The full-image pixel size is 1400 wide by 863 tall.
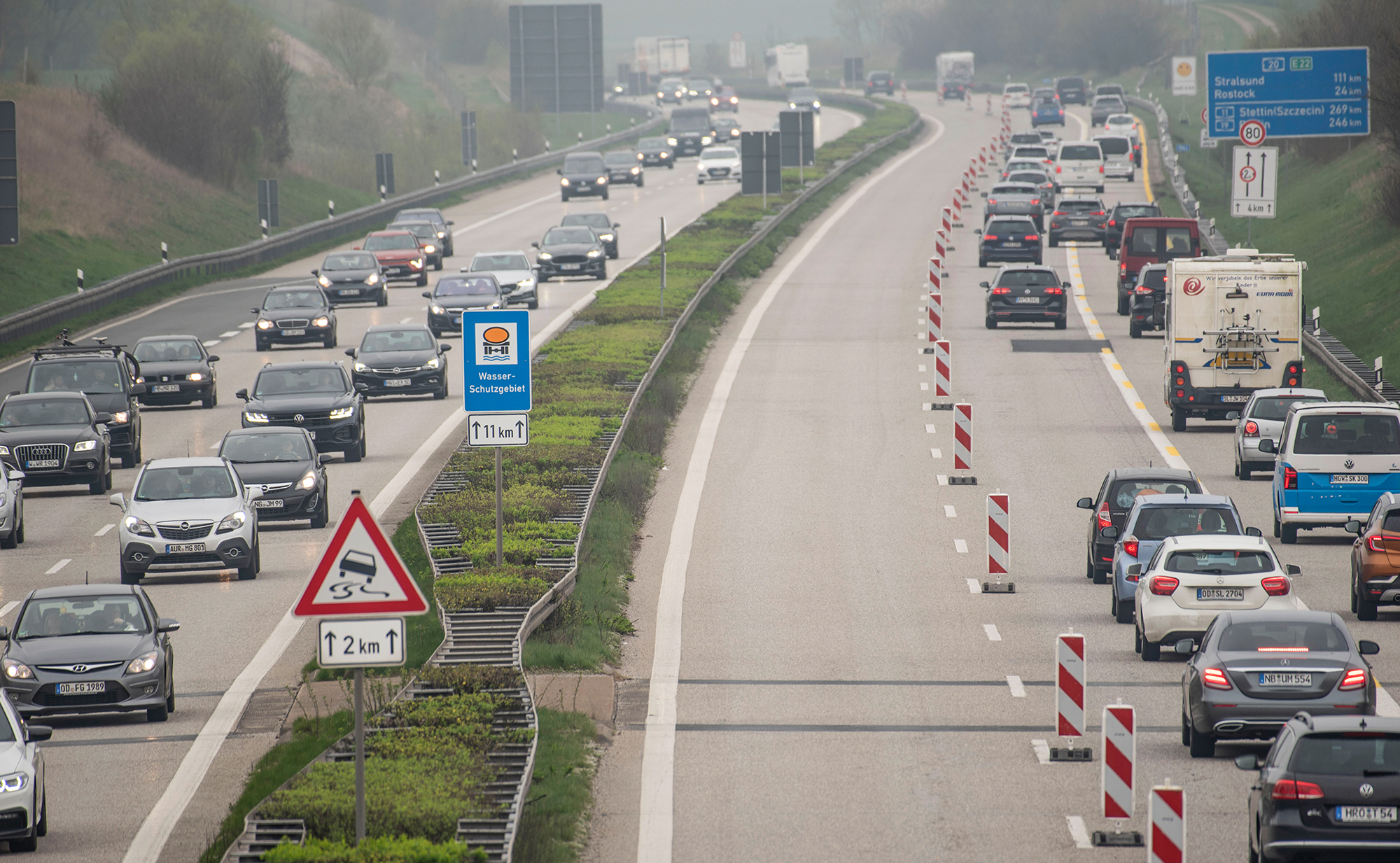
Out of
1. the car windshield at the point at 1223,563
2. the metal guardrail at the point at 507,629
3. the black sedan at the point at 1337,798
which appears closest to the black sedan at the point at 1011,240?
the metal guardrail at the point at 507,629

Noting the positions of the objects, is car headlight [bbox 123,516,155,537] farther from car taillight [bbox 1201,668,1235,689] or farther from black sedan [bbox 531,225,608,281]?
black sedan [bbox 531,225,608,281]

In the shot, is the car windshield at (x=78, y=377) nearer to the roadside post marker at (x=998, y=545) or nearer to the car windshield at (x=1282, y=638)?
the roadside post marker at (x=998, y=545)

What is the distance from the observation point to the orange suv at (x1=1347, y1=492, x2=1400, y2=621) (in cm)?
2056

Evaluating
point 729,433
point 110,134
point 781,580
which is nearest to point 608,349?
point 729,433

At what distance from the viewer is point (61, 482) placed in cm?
2975

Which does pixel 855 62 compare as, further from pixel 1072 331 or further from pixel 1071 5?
pixel 1072 331

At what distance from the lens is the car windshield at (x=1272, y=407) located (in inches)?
1152

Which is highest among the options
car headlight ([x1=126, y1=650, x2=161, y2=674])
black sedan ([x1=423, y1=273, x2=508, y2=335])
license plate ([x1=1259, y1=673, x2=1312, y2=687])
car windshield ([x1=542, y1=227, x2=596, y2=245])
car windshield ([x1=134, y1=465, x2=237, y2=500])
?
car windshield ([x1=542, y1=227, x2=596, y2=245])

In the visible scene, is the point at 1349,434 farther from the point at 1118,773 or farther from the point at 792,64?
the point at 792,64

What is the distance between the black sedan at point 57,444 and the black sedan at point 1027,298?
71.3 feet

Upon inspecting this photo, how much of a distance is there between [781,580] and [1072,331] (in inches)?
941

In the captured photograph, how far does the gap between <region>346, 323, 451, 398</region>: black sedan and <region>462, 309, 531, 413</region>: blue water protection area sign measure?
58.8 ft

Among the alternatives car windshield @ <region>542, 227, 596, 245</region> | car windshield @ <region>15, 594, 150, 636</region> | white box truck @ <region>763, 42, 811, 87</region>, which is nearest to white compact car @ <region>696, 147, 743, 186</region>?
car windshield @ <region>542, 227, 596, 245</region>

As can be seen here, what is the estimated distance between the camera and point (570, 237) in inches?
2224
